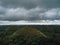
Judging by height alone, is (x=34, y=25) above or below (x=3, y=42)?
above

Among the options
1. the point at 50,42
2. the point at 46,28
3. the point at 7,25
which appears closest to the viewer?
the point at 50,42

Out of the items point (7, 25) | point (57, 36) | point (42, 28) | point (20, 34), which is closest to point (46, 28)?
point (42, 28)

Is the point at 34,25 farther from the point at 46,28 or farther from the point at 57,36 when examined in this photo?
the point at 57,36

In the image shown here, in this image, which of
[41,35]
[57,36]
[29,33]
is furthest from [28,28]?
[57,36]

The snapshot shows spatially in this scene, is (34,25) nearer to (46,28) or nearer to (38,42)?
(46,28)

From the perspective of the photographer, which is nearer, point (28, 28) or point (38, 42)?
point (38, 42)

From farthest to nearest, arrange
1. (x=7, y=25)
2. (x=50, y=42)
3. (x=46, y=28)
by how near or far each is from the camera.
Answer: (x=46, y=28) < (x=7, y=25) < (x=50, y=42)
